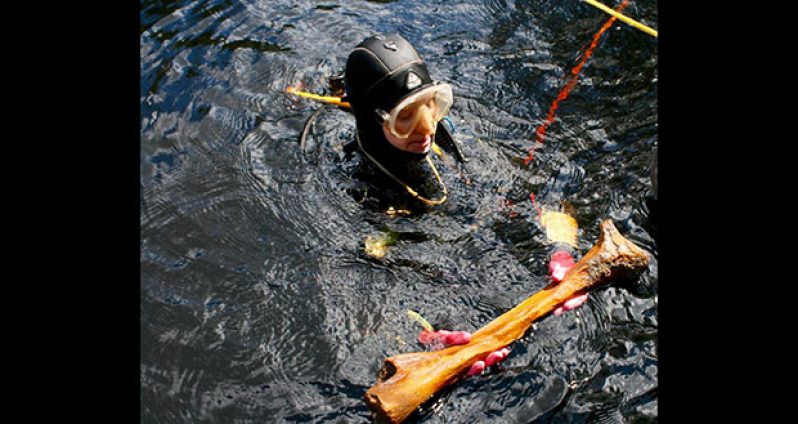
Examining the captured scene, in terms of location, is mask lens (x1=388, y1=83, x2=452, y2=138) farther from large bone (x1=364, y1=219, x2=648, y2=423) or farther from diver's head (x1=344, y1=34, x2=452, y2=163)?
large bone (x1=364, y1=219, x2=648, y2=423)

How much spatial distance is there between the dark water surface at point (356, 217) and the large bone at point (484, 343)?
18cm

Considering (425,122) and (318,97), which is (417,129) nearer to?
(425,122)

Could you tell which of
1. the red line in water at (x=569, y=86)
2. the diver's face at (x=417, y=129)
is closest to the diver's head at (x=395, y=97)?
the diver's face at (x=417, y=129)

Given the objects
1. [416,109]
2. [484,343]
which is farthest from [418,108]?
[484,343]

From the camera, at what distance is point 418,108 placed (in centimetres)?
483

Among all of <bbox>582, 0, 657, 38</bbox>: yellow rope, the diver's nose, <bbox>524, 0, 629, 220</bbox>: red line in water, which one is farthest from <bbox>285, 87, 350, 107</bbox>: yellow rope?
<bbox>582, 0, 657, 38</bbox>: yellow rope

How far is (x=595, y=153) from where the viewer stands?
17.9 ft

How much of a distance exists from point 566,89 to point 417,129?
1.74m

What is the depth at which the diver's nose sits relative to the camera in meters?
4.82

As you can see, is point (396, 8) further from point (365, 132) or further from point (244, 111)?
point (365, 132)

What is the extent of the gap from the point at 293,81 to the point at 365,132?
55.7 inches

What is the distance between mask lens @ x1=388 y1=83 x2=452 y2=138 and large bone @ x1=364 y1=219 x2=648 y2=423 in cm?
127

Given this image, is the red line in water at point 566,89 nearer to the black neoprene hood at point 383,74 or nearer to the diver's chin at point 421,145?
the diver's chin at point 421,145
